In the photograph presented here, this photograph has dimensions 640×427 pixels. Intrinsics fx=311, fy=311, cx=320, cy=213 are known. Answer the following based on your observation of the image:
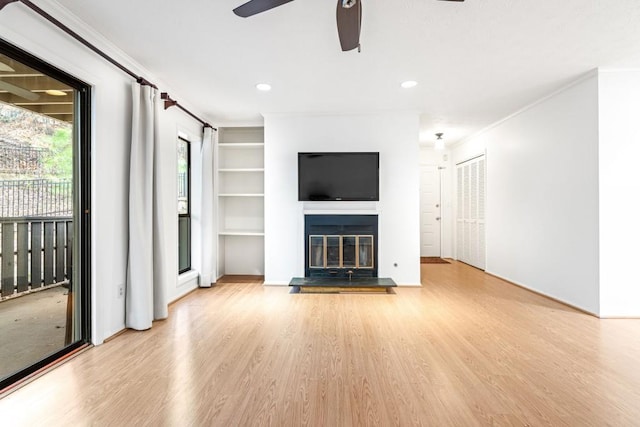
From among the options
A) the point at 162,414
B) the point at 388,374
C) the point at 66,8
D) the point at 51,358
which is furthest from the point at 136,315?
the point at 66,8

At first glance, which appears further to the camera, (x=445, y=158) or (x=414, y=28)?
(x=445, y=158)

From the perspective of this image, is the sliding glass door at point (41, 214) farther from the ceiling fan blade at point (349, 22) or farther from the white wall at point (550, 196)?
the white wall at point (550, 196)

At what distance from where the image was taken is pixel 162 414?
1689 millimetres

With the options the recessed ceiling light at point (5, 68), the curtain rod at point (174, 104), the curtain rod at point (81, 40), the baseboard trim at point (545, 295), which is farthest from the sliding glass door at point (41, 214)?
the baseboard trim at point (545, 295)

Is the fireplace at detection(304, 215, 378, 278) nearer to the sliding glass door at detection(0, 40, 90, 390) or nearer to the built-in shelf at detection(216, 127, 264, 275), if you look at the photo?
the built-in shelf at detection(216, 127, 264, 275)

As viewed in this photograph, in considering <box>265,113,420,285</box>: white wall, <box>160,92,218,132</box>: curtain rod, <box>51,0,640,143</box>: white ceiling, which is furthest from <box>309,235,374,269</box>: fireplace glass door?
<box>160,92,218,132</box>: curtain rod

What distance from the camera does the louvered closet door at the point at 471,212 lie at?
225 inches

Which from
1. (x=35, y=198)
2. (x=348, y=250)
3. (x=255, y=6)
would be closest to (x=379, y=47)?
(x=255, y=6)

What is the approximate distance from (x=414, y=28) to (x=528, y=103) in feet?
8.82

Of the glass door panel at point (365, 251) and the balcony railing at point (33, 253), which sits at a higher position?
the balcony railing at point (33, 253)

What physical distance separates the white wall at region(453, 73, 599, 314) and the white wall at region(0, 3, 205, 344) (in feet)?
15.4

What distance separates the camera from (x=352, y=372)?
2.14 meters

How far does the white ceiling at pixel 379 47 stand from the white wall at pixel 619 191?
29 cm

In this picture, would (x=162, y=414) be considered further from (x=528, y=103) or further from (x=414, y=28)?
(x=528, y=103)
